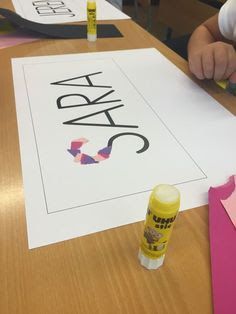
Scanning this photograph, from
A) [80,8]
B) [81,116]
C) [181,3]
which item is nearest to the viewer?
[81,116]

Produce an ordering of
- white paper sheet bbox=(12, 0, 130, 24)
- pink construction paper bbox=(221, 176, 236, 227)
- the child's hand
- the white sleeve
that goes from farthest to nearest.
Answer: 1. white paper sheet bbox=(12, 0, 130, 24)
2. the white sleeve
3. the child's hand
4. pink construction paper bbox=(221, 176, 236, 227)

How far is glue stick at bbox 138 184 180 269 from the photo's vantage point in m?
0.27

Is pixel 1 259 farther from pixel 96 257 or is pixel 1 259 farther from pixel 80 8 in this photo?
pixel 80 8

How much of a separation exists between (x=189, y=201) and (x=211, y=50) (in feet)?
1.36

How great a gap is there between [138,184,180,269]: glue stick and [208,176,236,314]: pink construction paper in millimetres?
61

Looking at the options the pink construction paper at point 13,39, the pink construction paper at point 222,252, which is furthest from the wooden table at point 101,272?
the pink construction paper at point 13,39

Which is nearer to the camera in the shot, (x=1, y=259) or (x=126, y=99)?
(x=1, y=259)

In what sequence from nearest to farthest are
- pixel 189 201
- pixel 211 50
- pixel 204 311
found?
pixel 204 311 < pixel 189 201 < pixel 211 50

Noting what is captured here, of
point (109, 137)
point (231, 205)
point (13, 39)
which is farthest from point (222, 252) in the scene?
point (13, 39)

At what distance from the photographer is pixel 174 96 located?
25.8 inches

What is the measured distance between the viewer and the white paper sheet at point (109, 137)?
1.28 feet

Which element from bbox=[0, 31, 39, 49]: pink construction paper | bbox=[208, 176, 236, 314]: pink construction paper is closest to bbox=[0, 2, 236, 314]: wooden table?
bbox=[208, 176, 236, 314]: pink construction paper

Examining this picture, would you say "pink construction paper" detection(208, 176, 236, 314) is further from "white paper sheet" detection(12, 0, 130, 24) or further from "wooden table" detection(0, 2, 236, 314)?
"white paper sheet" detection(12, 0, 130, 24)

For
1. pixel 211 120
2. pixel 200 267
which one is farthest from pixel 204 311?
pixel 211 120
